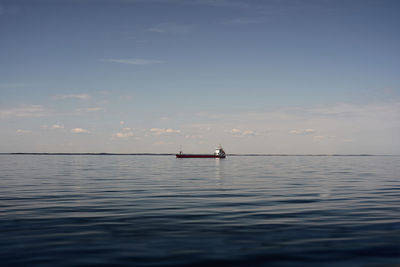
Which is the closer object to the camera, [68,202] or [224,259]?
[224,259]

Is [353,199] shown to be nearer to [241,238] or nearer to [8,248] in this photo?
[241,238]

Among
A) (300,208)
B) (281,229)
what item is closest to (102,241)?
(281,229)

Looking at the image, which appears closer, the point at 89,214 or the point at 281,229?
the point at 281,229

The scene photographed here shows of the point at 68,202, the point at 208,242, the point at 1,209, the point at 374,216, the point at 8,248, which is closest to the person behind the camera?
the point at 8,248

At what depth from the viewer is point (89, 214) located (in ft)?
55.0

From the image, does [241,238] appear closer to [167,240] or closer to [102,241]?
[167,240]

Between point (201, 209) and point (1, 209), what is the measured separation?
10716mm

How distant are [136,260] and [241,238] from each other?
404cm

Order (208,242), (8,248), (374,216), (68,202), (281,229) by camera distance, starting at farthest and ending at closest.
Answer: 1. (68,202)
2. (374,216)
3. (281,229)
4. (208,242)
5. (8,248)

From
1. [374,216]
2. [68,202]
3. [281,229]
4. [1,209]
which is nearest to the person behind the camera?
[281,229]

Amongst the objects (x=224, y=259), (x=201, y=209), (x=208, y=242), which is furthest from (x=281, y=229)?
(x=201, y=209)

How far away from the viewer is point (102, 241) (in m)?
11.4

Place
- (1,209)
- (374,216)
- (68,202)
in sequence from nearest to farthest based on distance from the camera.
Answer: (374,216) → (1,209) → (68,202)

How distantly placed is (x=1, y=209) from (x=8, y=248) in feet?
29.0
